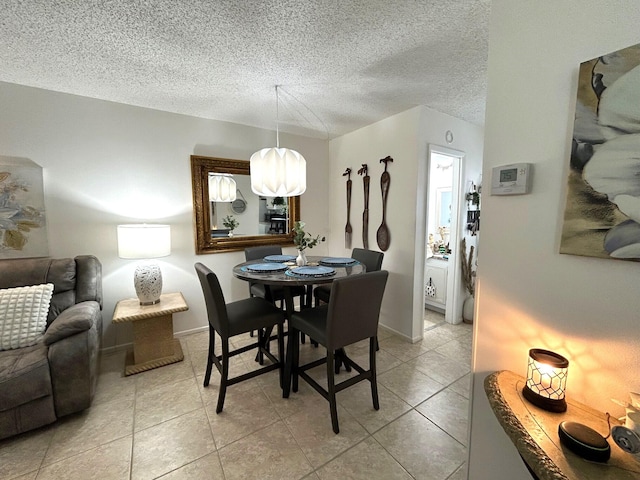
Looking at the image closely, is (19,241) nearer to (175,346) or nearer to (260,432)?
(175,346)

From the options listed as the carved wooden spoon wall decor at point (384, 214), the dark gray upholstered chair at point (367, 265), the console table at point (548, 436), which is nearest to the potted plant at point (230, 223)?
the dark gray upholstered chair at point (367, 265)

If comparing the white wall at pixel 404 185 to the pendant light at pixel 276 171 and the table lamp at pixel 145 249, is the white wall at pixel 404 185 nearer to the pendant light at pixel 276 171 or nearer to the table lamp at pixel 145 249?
the pendant light at pixel 276 171

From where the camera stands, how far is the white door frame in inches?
104

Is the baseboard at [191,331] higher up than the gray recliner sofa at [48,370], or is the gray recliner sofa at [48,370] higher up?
the gray recliner sofa at [48,370]

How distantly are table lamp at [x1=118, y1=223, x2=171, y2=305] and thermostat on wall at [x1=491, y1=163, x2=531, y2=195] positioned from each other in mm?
2518

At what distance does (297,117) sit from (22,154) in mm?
2466

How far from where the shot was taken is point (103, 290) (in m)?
2.50

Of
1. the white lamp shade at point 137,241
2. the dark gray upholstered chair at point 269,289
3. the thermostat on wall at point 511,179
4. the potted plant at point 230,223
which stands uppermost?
the thermostat on wall at point 511,179

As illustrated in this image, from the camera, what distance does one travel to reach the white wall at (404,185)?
8.55 feet

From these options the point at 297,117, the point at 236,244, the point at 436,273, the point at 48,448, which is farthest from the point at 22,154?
Answer: the point at 436,273

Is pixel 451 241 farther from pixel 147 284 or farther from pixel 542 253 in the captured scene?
pixel 147 284

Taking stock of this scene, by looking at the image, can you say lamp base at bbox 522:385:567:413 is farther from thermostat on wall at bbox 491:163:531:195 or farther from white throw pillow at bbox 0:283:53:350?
white throw pillow at bbox 0:283:53:350

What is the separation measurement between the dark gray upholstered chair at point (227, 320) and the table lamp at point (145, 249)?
0.71m

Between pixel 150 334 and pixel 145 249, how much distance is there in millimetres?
764
